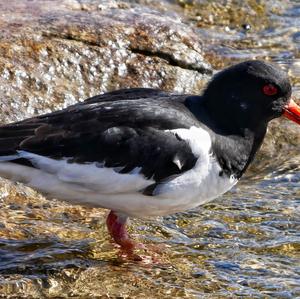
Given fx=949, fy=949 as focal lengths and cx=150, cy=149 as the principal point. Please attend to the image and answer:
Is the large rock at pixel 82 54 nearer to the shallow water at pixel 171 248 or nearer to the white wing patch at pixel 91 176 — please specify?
the shallow water at pixel 171 248

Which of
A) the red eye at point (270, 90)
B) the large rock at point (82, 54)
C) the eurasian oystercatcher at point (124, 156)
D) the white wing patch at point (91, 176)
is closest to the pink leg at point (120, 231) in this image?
the eurasian oystercatcher at point (124, 156)

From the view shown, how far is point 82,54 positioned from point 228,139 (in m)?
2.37

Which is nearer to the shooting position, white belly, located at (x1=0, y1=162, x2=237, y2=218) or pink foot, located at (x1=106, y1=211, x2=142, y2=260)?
white belly, located at (x1=0, y1=162, x2=237, y2=218)

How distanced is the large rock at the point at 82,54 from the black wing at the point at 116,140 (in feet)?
4.86

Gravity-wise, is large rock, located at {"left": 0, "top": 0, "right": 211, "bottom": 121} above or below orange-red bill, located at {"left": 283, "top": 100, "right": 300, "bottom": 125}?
below

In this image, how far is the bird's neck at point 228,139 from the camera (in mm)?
6027

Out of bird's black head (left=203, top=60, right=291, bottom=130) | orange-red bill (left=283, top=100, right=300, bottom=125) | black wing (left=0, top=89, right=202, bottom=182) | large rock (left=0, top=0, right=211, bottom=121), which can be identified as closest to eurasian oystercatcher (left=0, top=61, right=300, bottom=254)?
black wing (left=0, top=89, right=202, bottom=182)

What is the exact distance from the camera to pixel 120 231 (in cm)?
632

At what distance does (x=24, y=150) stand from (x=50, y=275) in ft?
Result: 2.59

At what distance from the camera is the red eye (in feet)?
20.5

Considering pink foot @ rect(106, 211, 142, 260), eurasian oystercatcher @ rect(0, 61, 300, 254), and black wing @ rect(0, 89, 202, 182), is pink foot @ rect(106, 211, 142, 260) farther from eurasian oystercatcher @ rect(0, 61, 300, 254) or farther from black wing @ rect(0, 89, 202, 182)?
black wing @ rect(0, 89, 202, 182)

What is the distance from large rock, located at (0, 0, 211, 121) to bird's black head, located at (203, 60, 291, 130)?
1875mm

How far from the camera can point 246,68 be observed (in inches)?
246

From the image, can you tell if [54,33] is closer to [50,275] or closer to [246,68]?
[246,68]
